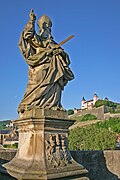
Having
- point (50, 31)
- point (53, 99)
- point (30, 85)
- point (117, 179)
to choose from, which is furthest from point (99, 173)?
point (50, 31)

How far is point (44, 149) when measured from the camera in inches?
184

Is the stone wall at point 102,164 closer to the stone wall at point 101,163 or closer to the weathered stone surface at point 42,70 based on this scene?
the stone wall at point 101,163

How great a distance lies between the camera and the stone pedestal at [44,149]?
4508 millimetres

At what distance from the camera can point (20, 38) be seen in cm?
515

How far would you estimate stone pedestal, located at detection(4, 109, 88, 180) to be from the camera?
4.51 metres

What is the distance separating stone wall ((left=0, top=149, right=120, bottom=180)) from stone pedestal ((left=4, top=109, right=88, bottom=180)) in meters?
1.60

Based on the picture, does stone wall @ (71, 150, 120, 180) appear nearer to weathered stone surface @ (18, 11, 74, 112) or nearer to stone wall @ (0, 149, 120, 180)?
stone wall @ (0, 149, 120, 180)

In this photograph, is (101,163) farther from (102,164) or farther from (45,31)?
(45,31)

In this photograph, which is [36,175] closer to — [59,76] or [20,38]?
[59,76]

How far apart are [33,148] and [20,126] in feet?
1.99

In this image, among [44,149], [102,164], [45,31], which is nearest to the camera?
[44,149]

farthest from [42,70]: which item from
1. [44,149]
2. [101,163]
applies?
[101,163]

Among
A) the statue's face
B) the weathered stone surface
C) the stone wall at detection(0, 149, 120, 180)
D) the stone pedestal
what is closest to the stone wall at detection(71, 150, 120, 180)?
the stone wall at detection(0, 149, 120, 180)

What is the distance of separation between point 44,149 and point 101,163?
2.44 m
